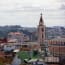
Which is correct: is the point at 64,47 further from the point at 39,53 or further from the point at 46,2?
the point at 46,2

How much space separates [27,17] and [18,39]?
0.34m

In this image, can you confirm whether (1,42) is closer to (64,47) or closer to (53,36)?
(53,36)

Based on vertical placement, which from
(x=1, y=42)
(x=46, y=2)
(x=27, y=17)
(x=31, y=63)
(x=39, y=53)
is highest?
(x=46, y=2)

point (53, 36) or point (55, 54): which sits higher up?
point (53, 36)

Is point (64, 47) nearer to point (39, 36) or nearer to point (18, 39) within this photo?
point (39, 36)

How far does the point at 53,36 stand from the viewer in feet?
6.55

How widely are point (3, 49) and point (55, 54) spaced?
0.73 meters

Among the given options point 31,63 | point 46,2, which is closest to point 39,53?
point 31,63

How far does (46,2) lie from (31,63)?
89 cm

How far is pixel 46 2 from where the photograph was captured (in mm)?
1993

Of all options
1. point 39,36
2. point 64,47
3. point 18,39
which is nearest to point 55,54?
point 64,47

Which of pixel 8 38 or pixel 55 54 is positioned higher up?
pixel 8 38

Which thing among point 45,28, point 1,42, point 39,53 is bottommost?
point 39,53

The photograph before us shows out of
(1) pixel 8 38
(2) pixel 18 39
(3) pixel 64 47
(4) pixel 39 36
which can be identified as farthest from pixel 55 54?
(1) pixel 8 38
